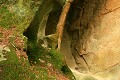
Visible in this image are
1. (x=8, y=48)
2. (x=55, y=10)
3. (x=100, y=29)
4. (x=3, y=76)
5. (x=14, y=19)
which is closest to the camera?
(x=3, y=76)

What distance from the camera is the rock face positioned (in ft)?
48.1

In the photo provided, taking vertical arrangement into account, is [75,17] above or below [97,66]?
above

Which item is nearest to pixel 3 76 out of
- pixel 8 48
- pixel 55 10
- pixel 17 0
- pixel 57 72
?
pixel 8 48

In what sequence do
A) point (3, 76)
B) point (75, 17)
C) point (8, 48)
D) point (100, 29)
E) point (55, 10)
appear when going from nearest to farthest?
1. point (3, 76)
2. point (8, 48)
3. point (55, 10)
4. point (100, 29)
5. point (75, 17)

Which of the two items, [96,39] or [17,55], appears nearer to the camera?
[17,55]

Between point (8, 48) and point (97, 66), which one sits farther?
point (97, 66)

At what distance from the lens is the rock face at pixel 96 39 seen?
14672mm

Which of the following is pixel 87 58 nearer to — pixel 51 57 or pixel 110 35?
pixel 110 35

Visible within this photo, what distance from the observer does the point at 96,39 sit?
15242 mm

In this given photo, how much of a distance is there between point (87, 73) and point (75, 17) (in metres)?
3.05

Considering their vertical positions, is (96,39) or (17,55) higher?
(17,55)

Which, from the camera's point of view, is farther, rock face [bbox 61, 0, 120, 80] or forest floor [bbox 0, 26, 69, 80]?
rock face [bbox 61, 0, 120, 80]

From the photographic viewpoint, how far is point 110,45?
14844 millimetres

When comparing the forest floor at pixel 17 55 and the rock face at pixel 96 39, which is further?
the rock face at pixel 96 39
